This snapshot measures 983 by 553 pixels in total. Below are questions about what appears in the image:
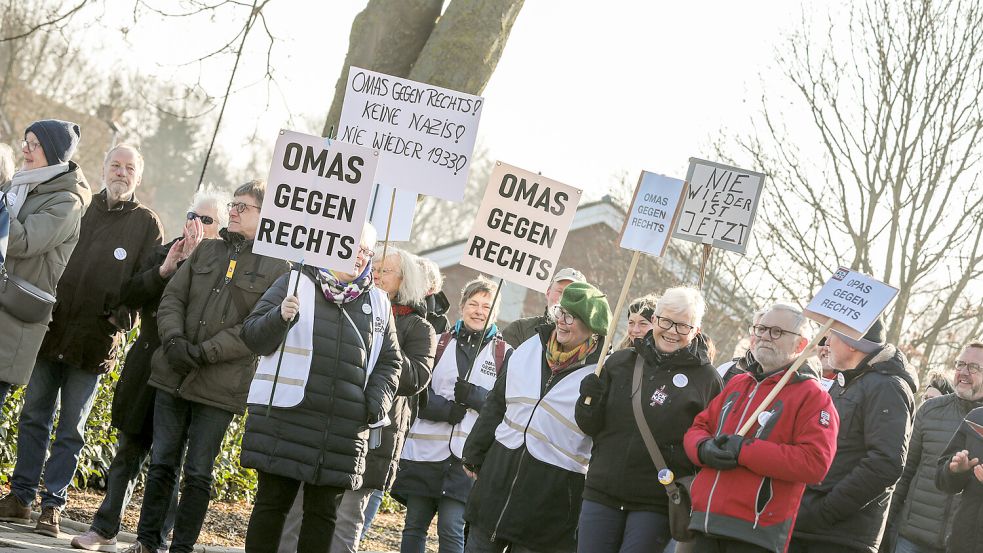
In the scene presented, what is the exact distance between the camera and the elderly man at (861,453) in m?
6.70

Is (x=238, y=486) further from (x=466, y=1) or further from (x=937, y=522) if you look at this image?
(x=937, y=522)

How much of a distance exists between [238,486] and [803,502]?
525 cm

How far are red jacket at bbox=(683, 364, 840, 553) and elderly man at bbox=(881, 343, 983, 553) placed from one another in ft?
9.33

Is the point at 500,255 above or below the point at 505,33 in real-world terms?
below

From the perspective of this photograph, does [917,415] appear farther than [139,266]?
Yes

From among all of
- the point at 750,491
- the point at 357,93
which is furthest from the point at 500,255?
the point at 750,491

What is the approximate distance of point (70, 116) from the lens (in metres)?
53.5

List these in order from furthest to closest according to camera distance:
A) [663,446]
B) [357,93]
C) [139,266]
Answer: [357,93] → [139,266] → [663,446]

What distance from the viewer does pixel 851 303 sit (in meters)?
6.50

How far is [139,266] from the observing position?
781 cm

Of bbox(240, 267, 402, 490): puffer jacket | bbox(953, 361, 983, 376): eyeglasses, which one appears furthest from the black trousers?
A: bbox(953, 361, 983, 376): eyeglasses

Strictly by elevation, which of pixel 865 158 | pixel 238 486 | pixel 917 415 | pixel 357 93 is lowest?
pixel 238 486

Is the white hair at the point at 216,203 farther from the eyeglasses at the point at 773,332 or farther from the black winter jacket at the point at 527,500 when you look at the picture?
the eyeglasses at the point at 773,332

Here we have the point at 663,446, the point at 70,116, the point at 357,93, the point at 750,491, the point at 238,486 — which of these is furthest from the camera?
the point at 70,116
